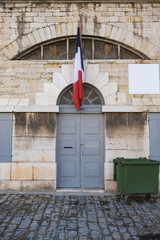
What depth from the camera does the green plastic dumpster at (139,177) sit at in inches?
184

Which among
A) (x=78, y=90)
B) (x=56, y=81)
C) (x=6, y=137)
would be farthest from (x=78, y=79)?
(x=6, y=137)

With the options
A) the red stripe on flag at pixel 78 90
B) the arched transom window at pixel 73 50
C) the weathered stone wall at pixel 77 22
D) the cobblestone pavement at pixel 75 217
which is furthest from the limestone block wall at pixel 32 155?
the weathered stone wall at pixel 77 22

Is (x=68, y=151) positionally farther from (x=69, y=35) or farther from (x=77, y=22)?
(x=77, y=22)

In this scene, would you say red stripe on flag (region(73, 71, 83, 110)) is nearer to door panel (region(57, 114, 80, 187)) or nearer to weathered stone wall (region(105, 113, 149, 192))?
door panel (region(57, 114, 80, 187))

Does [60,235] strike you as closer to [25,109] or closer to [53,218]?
[53,218]

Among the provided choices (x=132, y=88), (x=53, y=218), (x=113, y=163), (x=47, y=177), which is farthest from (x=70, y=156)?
(x=132, y=88)

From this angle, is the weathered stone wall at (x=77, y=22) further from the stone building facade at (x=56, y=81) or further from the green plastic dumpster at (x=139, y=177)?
the green plastic dumpster at (x=139, y=177)

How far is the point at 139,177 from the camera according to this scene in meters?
4.71

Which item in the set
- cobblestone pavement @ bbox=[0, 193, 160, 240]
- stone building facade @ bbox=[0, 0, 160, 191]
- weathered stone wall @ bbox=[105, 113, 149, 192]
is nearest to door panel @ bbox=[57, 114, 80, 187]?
stone building facade @ bbox=[0, 0, 160, 191]

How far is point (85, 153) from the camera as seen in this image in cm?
578

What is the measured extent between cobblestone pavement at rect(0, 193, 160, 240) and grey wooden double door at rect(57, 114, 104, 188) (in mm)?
578

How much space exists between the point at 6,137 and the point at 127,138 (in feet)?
10.8

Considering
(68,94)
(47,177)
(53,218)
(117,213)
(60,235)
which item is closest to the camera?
(60,235)

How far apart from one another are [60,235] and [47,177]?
91.2 inches
